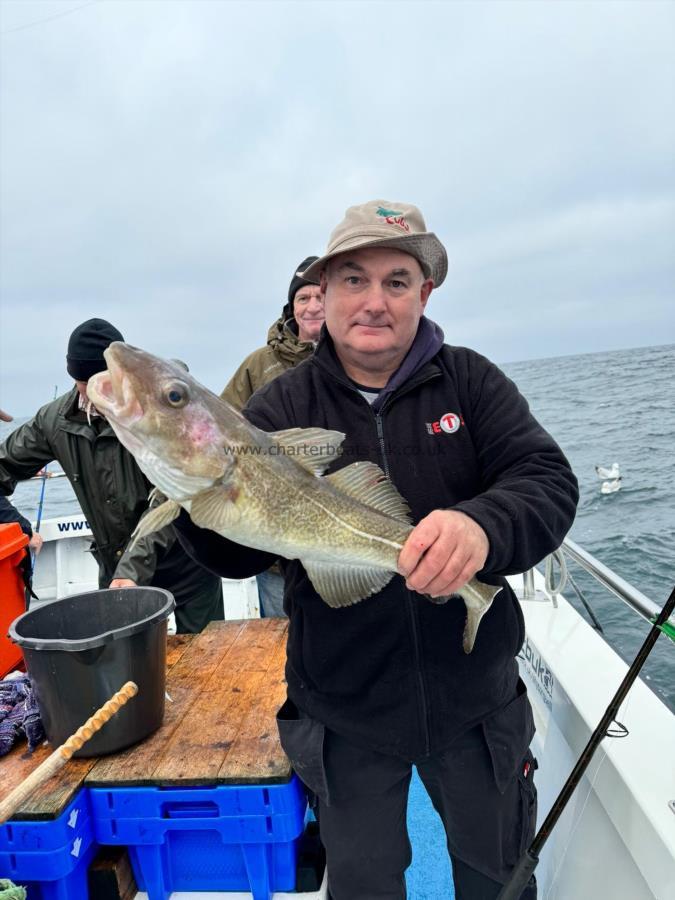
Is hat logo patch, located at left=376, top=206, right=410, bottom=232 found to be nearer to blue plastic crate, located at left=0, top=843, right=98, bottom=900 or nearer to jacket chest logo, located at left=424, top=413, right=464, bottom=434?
jacket chest logo, located at left=424, top=413, right=464, bottom=434

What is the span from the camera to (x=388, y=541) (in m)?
2.12

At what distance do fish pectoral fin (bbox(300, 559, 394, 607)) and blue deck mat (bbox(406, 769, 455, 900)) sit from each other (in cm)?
246

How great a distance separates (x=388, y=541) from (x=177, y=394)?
890 mm

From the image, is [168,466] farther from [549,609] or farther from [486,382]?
[549,609]

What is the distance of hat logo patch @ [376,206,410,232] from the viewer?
2.41 metres

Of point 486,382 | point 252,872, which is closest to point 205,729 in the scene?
point 252,872

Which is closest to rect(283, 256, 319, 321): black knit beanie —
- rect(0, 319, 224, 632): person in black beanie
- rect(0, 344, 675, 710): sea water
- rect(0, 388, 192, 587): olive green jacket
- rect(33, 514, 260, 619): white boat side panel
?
rect(0, 319, 224, 632): person in black beanie

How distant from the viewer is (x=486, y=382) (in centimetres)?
248

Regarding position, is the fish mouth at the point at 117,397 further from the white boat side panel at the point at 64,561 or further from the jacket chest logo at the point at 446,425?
the white boat side panel at the point at 64,561

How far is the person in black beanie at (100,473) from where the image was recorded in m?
4.56

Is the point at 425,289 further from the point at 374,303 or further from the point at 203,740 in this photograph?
the point at 203,740

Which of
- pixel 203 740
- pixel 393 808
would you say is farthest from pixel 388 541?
pixel 203 740

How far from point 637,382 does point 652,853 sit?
3435cm

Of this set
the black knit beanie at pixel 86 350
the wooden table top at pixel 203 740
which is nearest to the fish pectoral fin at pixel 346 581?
the wooden table top at pixel 203 740
